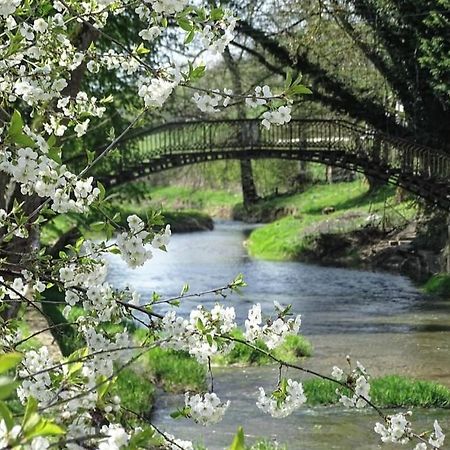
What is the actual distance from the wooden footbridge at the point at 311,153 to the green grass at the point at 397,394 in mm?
8632

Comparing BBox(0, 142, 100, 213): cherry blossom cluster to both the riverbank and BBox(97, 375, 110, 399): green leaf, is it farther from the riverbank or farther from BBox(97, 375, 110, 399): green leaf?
the riverbank

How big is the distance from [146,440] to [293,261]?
77.2 ft

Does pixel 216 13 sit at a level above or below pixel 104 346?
above

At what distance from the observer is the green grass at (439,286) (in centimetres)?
1841

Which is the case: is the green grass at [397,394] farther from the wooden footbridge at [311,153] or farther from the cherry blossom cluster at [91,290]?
the wooden footbridge at [311,153]

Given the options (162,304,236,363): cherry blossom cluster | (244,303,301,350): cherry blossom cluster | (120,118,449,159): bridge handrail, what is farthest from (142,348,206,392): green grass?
(120,118,449,159): bridge handrail

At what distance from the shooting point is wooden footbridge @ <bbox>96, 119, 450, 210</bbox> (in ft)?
58.4

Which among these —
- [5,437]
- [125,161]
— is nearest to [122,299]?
[5,437]

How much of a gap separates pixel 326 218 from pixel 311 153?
850 centimetres

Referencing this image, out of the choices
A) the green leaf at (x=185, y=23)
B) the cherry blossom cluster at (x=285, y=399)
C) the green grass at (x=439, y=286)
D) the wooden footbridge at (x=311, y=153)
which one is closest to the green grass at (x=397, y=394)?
the cherry blossom cluster at (x=285, y=399)

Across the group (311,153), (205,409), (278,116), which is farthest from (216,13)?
(311,153)

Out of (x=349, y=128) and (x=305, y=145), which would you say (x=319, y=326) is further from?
(x=305, y=145)

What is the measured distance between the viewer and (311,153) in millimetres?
19766

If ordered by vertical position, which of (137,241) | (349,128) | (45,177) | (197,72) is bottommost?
(349,128)
